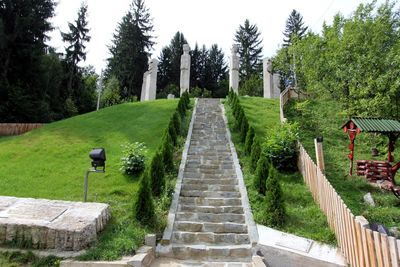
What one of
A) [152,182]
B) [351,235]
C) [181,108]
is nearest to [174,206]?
[152,182]

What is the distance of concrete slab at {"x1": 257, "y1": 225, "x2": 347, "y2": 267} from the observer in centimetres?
678

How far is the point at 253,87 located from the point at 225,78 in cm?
1287

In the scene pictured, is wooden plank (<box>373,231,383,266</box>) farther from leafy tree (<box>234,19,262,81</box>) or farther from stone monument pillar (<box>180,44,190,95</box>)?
leafy tree (<box>234,19,262,81</box>)

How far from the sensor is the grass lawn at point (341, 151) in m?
9.04

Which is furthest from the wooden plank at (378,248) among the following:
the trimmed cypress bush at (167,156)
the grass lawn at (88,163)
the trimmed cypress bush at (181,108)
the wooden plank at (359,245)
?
the trimmed cypress bush at (181,108)

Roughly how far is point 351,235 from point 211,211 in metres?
3.72

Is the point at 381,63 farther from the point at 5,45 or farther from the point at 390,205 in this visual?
the point at 5,45

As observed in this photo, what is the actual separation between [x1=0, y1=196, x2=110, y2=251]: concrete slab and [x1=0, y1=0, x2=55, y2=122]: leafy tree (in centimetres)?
2169

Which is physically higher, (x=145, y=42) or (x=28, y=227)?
(x=145, y=42)

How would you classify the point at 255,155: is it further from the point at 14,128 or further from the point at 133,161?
the point at 14,128

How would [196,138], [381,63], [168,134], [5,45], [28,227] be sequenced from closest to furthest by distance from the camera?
[28,227], [168,134], [196,138], [381,63], [5,45]

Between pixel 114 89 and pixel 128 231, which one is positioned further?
pixel 114 89

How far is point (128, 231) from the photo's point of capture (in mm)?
7469

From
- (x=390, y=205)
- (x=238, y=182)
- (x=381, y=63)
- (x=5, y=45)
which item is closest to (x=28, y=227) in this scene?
(x=238, y=182)
